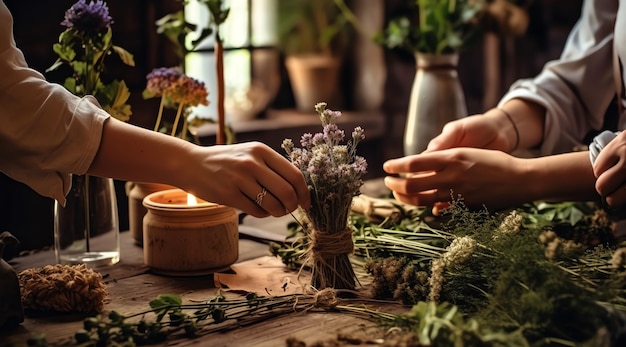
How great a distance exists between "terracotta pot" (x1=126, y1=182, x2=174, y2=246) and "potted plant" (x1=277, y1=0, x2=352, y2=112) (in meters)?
1.55

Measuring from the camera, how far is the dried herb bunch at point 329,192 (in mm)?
1318

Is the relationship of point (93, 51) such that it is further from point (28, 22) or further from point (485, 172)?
point (485, 172)

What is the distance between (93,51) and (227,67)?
153cm

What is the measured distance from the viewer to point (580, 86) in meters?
2.00

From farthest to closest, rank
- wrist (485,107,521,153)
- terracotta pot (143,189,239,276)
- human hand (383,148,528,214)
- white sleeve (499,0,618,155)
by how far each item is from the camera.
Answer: white sleeve (499,0,618,155)
wrist (485,107,521,153)
human hand (383,148,528,214)
terracotta pot (143,189,239,276)

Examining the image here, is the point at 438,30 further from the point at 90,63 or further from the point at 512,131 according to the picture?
the point at 90,63

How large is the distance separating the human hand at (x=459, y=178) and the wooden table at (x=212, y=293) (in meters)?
0.27

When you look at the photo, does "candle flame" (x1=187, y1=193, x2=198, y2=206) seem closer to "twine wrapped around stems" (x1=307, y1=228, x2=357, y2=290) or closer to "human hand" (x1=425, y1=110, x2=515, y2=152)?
"twine wrapped around stems" (x1=307, y1=228, x2=357, y2=290)

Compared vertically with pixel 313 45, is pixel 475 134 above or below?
below

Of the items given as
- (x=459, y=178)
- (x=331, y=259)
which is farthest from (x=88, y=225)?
(x=459, y=178)

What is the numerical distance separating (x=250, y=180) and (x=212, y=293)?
0.23 meters

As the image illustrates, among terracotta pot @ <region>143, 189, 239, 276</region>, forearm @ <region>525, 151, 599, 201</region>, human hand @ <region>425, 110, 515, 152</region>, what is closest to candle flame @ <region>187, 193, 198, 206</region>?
terracotta pot @ <region>143, 189, 239, 276</region>

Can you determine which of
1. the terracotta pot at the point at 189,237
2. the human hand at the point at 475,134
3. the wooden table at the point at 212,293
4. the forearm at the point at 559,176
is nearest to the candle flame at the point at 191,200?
the terracotta pot at the point at 189,237

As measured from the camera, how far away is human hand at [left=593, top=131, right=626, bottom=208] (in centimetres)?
147
